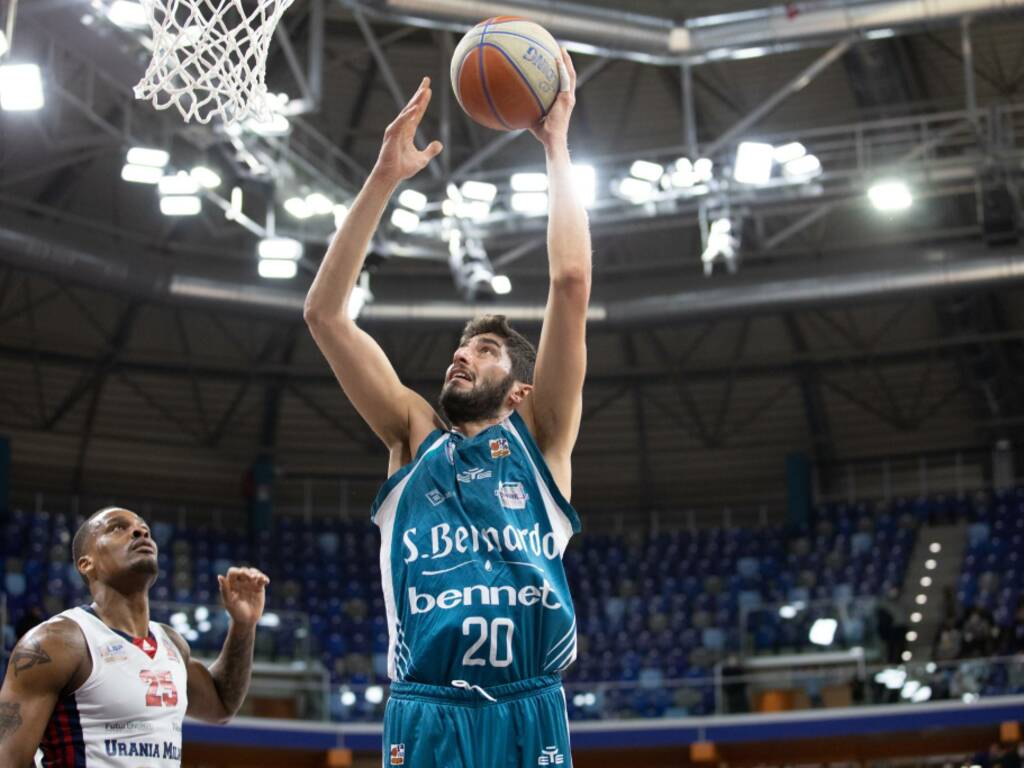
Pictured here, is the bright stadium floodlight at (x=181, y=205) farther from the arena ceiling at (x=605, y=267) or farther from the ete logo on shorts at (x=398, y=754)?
the ete logo on shorts at (x=398, y=754)

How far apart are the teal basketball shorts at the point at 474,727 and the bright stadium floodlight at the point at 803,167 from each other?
52.4ft

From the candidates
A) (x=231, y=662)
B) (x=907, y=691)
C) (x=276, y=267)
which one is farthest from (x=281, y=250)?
(x=231, y=662)

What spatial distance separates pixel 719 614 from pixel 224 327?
10.5 meters

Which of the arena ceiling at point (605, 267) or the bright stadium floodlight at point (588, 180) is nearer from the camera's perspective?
the arena ceiling at point (605, 267)

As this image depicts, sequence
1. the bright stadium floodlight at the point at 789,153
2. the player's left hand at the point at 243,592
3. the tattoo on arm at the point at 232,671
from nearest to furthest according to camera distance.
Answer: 1. the player's left hand at the point at 243,592
2. the tattoo on arm at the point at 232,671
3. the bright stadium floodlight at the point at 789,153

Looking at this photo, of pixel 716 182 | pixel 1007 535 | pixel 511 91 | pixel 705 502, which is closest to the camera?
pixel 511 91

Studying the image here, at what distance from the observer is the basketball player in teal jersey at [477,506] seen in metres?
4.02

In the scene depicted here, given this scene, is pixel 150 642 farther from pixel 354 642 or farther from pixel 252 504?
pixel 252 504

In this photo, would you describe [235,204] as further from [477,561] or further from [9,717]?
[477,561]

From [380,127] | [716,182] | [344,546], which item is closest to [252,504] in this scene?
[344,546]

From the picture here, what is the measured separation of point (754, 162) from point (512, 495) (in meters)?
15.7

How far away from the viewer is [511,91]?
476cm

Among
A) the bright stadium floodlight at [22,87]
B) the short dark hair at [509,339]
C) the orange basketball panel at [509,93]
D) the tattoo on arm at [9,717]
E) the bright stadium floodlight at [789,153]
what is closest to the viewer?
the short dark hair at [509,339]

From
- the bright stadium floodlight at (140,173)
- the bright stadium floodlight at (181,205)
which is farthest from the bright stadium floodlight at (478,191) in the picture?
the bright stadium floodlight at (140,173)
